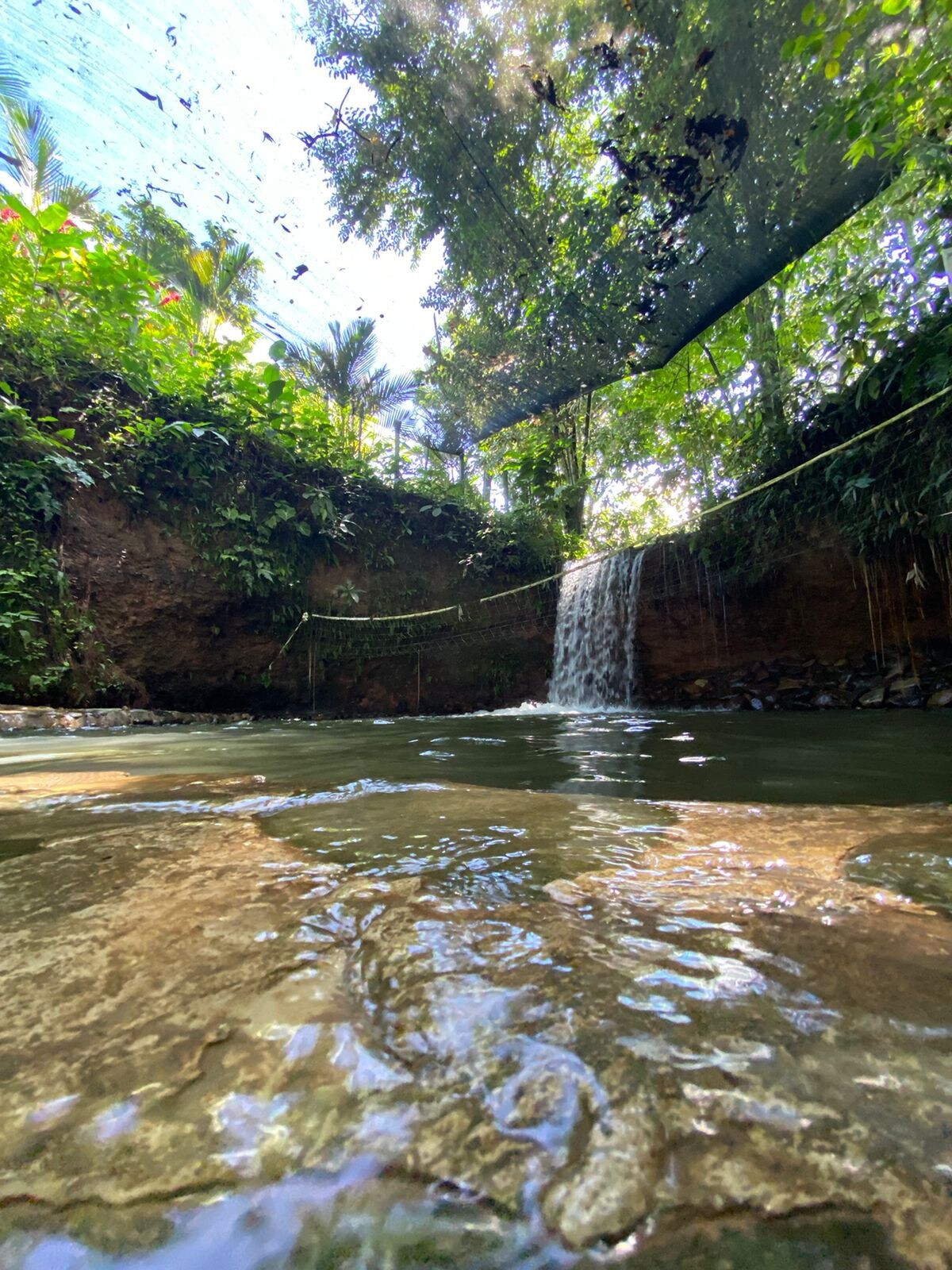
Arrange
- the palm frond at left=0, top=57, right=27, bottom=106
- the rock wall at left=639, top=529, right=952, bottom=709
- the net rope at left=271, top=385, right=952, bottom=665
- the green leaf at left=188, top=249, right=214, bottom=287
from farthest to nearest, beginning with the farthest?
the green leaf at left=188, top=249, right=214, bottom=287
the net rope at left=271, top=385, right=952, bottom=665
the palm frond at left=0, top=57, right=27, bottom=106
the rock wall at left=639, top=529, right=952, bottom=709

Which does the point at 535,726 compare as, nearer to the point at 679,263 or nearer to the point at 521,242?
the point at 679,263

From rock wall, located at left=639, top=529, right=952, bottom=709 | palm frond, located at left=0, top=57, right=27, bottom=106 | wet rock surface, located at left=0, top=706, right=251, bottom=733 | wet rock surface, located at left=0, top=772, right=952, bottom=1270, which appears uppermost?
palm frond, located at left=0, top=57, right=27, bottom=106

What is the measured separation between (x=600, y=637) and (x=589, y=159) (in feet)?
16.8

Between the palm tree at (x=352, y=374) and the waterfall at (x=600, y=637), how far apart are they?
210 inches

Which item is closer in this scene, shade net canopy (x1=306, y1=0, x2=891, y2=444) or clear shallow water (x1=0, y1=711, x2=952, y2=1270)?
clear shallow water (x1=0, y1=711, x2=952, y2=1270)

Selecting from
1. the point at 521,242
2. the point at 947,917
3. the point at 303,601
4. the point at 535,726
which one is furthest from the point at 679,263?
the point at 947,917

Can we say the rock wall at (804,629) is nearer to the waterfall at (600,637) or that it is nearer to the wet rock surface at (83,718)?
the waterfall at (600,637)

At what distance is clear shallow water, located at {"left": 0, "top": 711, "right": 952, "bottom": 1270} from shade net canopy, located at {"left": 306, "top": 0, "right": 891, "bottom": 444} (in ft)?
17.0

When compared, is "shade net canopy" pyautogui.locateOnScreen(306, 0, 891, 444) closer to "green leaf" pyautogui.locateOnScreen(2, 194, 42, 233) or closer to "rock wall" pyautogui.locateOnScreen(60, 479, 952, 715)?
"rock wall" pyautogui.locateOnScreen(60, 479, 952, 715)

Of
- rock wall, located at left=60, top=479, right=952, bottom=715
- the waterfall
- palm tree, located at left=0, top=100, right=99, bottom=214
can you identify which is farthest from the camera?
palm tree, located at left=0, top=100, right=99, bottom=214

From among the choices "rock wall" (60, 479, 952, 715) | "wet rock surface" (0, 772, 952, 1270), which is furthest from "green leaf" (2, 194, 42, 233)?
"wet rock surface" (0, 772, 952, 1270)

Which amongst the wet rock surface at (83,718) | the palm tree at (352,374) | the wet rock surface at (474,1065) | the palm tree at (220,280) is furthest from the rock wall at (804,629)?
the palm tree at (220,280)

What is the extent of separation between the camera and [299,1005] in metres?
0.60

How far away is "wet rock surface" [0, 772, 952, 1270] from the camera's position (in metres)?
0.37
